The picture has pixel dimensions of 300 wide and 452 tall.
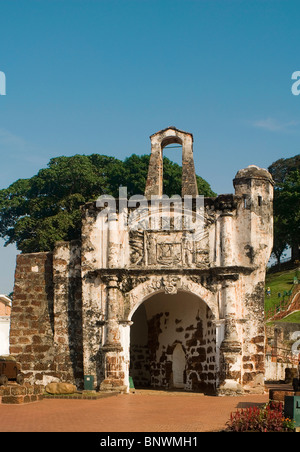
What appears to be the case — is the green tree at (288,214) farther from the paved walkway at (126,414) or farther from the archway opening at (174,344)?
the paved walkway at (126,414)

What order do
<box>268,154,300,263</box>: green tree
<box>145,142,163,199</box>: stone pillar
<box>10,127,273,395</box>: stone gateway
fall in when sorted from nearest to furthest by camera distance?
<box>10,127,273,395</box>: stone gateway
<box>145,142,163,199</box>: stone pillar
<box>268,154,300,263</box>: green tree

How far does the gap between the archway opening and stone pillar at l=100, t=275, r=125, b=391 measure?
3027 mm

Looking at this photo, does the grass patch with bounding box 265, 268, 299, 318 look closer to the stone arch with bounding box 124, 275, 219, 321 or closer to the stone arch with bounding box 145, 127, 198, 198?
the stone arch with bounding box 145, 127, 198, 198

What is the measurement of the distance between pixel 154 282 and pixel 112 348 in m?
2.30

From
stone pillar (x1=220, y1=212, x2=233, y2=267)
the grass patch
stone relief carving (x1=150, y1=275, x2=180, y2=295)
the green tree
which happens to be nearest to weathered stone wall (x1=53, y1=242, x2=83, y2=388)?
stone relief carving (x1=150, y1=275, x2=180, y2=295)

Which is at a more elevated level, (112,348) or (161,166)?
(161,166)

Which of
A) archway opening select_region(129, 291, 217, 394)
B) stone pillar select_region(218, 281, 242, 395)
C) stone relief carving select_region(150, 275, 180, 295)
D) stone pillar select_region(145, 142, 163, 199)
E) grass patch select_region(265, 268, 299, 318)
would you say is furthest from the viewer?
grass patch select_region(265, 268, 299, 318)

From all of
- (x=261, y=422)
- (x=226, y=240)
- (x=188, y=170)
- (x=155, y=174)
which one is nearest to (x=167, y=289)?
(x=226, y=240)

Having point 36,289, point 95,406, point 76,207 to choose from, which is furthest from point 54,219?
point 95,406

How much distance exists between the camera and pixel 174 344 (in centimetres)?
2281

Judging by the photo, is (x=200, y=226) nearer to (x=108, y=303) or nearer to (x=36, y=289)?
(x=108, y=303)

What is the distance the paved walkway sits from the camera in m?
10.8

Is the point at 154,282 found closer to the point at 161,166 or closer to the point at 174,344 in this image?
the point at 161,166

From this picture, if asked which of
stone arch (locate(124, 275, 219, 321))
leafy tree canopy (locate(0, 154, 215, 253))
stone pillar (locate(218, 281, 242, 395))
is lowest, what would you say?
stone pillar (locate(218, 281, 242, 395))
